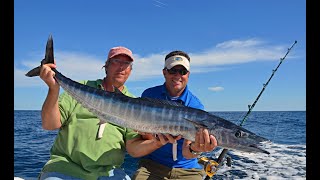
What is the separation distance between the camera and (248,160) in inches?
350

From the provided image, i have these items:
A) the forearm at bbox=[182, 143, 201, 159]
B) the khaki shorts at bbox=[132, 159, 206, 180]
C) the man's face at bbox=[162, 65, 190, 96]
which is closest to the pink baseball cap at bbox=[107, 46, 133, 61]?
the man's face at bbox=[162, 65, 190, 96]

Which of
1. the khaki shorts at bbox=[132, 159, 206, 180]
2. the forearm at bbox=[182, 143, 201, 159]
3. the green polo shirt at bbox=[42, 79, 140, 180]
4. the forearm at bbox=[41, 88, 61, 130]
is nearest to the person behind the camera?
the forearm at bbox=[41, 88, 61, 130]

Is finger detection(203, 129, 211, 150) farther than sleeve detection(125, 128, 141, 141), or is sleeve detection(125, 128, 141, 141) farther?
sleeve detection(125, 128, 141, 141)

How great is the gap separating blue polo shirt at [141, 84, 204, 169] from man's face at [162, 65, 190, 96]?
0.10 meters

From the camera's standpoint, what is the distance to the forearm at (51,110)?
10.5 feet

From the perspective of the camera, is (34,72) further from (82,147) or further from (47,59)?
(82,147)

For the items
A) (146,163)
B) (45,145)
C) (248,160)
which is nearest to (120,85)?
(146,163)

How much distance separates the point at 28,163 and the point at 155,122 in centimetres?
715

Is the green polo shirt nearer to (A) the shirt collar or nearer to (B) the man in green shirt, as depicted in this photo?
(B) the man in green shirt

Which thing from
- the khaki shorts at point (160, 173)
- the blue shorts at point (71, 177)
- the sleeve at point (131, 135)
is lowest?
the khaki shorts at point (160, 173)

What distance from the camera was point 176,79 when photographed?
4129 mm

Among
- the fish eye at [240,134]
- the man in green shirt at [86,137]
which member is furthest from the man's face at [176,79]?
the fish eye at [240,134]

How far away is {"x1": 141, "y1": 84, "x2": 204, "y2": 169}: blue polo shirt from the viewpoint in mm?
4137

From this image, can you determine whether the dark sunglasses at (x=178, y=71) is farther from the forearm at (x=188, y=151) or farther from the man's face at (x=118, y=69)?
the forearm at (x=188, y=151)
